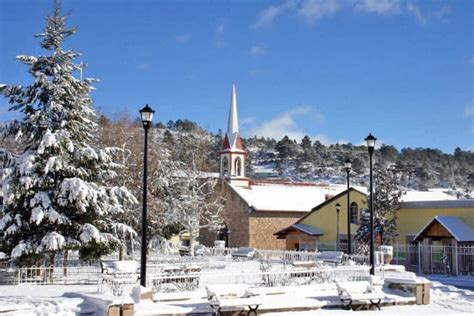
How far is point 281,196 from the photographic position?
54.7 metres

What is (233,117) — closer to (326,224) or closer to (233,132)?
(233,132)

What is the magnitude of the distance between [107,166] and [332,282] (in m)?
9.95

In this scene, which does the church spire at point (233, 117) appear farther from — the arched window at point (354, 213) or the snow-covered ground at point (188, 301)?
the snow-covered ground at point (188, 301)

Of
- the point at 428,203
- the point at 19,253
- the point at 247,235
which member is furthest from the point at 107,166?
the point at 247,235

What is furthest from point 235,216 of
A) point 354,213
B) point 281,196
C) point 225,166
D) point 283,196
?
point 354,213

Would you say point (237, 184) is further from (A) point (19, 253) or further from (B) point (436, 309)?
(B) point (436, 309)

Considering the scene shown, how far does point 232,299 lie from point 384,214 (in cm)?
2424

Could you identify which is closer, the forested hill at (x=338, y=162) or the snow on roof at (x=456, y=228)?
the snow on roof at (x=456, y=228)

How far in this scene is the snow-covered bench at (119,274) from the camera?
17.2m

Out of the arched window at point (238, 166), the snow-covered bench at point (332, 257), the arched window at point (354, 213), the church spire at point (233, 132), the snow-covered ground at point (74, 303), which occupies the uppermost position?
the church spire at point (233, 132)

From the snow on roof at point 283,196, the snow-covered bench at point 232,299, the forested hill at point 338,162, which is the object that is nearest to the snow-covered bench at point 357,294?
the snow-covered bench at point 232,299

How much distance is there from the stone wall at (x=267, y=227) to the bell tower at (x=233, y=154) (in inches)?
207

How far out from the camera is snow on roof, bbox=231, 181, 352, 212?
52.0 m

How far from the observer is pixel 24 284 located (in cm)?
2086
